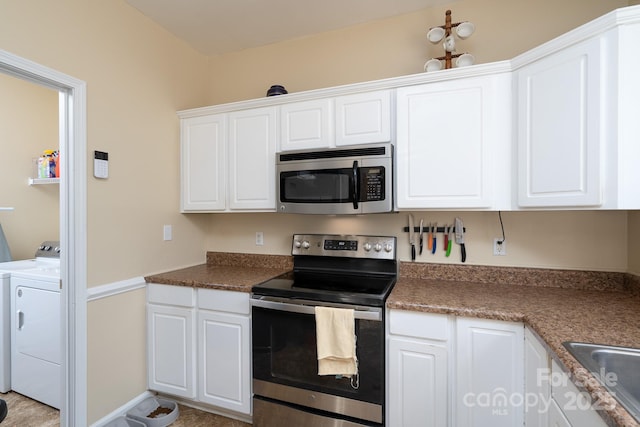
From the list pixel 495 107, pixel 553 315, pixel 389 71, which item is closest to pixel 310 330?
pixel 553 315

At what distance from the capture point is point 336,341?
160 cm

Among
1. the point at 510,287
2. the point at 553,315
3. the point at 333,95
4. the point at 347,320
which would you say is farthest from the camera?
the point at 333,95

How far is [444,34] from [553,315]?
169 centimetres

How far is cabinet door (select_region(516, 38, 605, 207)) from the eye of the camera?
1291 millimetres

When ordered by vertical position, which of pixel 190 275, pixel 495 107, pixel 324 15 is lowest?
pixel 190 275

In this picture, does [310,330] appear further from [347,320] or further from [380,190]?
[380,190]

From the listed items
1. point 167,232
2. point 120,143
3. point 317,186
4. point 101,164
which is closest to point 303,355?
point 317,186

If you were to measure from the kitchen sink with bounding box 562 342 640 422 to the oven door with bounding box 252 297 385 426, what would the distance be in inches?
31.1

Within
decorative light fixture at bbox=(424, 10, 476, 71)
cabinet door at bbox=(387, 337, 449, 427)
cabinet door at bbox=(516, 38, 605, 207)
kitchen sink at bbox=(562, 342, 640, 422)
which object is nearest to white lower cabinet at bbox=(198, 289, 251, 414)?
cabinet door at bbox=(387, 337, 449, 427)

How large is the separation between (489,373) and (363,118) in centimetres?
151

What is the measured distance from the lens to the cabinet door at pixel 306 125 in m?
1.97

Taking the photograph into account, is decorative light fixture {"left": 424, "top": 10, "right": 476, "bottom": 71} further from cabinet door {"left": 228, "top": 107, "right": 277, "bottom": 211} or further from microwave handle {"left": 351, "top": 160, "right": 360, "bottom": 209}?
cabinet door {"left": 228, "top": 107, "right": 277, "bottom": 211}

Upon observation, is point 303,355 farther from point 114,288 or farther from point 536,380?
point 114,288

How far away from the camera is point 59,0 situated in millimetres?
1649
